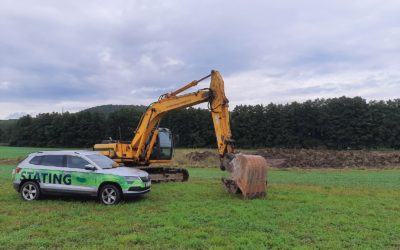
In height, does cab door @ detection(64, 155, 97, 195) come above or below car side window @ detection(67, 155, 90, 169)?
below

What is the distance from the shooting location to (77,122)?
8631cm

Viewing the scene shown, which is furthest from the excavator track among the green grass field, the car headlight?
the car headlight

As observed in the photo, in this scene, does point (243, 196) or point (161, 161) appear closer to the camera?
point (243, 196)

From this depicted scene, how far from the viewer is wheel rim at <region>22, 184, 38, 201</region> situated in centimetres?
1354

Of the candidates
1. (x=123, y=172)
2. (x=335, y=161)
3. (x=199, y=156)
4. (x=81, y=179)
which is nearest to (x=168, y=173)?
(x=123, y=172)

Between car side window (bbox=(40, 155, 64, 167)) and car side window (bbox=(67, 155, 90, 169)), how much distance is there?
0.85ft

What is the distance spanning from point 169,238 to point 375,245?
163 inches

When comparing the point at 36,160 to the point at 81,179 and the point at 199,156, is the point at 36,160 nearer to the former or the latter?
the point at 81,179

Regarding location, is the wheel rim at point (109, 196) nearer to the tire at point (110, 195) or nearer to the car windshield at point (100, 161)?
the tire at point (110, 195)

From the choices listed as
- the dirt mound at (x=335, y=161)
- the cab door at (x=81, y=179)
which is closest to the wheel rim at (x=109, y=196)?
the cab door at (x=81, y=179)

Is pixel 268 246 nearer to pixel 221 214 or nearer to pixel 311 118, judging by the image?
pixel 221 214

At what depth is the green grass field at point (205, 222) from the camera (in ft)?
26.3

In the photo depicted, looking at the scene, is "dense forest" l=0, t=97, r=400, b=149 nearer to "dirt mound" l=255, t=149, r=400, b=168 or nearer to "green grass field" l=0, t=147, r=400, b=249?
"dirt mound" l=255, t=149, r=400, b=168

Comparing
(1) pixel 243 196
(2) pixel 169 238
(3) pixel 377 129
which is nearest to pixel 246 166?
(1) pixel 243 196
